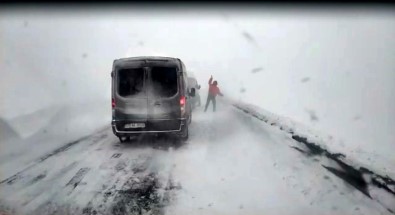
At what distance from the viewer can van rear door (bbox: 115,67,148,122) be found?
9062mm

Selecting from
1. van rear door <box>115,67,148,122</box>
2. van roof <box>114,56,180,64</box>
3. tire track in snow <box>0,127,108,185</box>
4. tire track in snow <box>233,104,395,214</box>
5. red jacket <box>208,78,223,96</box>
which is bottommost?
tire track in snow <box>0,127,108,185</box>

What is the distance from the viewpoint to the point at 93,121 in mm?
13820

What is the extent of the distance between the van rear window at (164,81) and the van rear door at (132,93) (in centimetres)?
24

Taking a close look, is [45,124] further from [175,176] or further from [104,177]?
[175,176]

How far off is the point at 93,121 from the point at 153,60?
5675 millimetres

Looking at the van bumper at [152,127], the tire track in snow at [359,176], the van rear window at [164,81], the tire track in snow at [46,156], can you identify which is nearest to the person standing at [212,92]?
the van rear window at [164,81]

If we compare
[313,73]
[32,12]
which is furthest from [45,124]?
[313,73]

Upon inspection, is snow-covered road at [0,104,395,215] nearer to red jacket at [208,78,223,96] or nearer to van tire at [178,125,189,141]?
van tire at [178,125,189,141]

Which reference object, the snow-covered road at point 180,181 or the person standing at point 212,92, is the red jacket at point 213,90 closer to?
the person standing at point 212,92

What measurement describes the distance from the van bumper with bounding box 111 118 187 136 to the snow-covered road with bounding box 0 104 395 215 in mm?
456

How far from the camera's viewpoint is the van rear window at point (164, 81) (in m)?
9.11

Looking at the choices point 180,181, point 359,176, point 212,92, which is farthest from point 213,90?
point 359,176

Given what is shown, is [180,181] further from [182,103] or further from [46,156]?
[46,156]

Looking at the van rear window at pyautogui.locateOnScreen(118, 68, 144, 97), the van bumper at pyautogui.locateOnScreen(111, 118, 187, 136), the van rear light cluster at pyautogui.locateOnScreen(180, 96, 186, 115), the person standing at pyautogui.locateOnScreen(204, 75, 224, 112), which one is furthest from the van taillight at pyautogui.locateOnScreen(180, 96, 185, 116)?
the person standing at pyautogui.locateOnScreen(204, 75, 224, 112)
